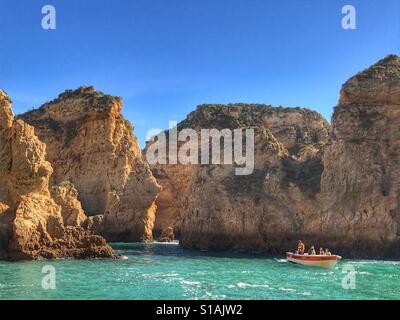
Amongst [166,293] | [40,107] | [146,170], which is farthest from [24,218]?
[40,107]

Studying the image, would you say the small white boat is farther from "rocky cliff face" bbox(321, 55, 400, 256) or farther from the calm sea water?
"rocky cliff face" bbox(321, 55, 400, 256)

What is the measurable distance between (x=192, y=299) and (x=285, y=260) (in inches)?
788

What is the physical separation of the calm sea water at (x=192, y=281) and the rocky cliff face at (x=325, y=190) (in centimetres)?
782

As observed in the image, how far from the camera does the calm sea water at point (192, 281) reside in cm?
2117

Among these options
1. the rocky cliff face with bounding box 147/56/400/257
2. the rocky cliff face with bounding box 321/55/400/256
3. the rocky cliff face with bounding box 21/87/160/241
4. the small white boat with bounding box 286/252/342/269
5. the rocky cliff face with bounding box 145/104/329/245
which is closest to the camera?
Answer: the small white boat with bounding box 286/252/342/269

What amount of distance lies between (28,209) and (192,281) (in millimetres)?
13585

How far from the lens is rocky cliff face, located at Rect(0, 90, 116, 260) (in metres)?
31.5

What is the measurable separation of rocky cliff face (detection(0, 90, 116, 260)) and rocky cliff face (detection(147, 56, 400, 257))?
1578 centimetres

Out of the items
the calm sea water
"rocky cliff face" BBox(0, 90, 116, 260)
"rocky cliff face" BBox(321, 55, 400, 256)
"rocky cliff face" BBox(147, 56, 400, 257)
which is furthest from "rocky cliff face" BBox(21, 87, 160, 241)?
the calm sea water

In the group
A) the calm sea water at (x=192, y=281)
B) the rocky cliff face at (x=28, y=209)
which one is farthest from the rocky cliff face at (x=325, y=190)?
the rocky cliff face at (x=28, y=209)

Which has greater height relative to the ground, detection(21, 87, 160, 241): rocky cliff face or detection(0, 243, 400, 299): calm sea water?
detection(21, 87, 160, 241): rocky cliff face

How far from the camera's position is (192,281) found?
1002 inches

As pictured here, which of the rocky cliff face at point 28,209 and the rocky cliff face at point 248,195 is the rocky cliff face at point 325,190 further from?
the rocky cliff face at point 28,209
